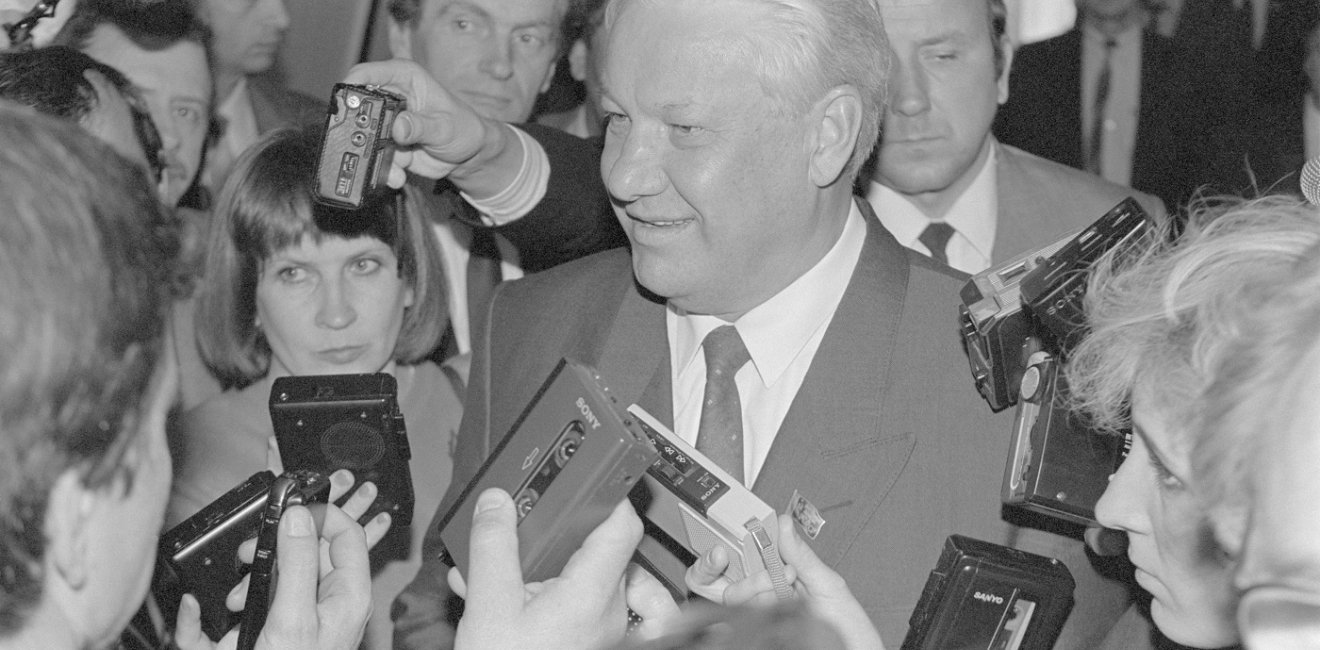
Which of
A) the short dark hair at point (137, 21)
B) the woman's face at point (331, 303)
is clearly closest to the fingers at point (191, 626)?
the woman's face at point (331, 303)

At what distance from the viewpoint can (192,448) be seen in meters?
Answer: 2.74

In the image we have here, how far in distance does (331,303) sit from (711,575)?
128 cm

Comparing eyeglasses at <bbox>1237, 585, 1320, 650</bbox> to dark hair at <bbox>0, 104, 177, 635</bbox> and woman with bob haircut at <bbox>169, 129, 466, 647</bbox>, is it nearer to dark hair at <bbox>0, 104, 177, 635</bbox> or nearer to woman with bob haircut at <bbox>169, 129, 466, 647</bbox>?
dark hair at <bbox>0, 104, 177, 635</bbox>

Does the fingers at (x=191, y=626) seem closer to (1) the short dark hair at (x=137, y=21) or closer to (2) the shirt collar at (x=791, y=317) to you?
(2) the shirt collar at (x=791, y=317)

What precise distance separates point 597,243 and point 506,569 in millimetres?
1430

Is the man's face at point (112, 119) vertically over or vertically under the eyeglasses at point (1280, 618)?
under

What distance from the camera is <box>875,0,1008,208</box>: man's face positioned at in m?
2.91

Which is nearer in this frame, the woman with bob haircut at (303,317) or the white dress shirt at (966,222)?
the woman with bob haircut at (303,317)

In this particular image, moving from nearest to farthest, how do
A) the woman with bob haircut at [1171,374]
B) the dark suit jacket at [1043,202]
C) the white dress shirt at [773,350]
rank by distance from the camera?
the woman with bob haircut at [1171,374], the white dress shirt at [773,350], the dark suit jacket at [1043,202]

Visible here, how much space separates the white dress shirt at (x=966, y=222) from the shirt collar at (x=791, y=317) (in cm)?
91

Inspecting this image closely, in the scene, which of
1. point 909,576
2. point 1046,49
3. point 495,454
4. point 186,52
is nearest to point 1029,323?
point 909,576

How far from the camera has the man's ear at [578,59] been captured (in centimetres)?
381

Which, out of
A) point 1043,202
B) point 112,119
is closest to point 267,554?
point 112,119

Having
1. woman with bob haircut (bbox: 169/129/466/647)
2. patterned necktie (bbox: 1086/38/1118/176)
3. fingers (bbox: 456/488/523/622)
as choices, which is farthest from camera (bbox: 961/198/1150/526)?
patterned necktie (bbox: 1086/38/1118/176)
